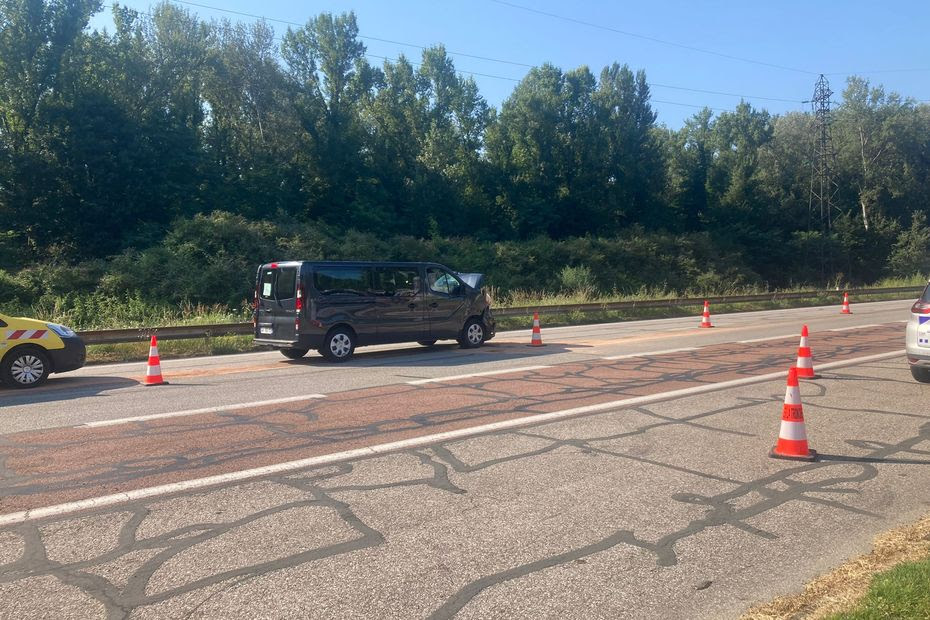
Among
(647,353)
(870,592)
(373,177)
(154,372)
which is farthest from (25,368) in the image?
(373,177)

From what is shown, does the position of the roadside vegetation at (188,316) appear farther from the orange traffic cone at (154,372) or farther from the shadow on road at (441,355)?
the orange traffic cone at (154,372)

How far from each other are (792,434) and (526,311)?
19082 mm

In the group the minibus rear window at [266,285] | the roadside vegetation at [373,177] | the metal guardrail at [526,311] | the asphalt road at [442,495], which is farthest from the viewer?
the roadside vegetation at [373,177]

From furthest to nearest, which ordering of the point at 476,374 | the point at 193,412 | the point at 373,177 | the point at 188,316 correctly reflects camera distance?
the point at 373,177
the point at 188,316
the point at 476,374
the point at 193,412

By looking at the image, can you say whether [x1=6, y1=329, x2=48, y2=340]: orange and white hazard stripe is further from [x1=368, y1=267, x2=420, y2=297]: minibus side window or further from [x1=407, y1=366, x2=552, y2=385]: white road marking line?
[x1=368, y1=267, x2=420, y2=297]: minibus side window

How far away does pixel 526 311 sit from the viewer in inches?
1013

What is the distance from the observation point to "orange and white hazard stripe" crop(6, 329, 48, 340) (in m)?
10.9

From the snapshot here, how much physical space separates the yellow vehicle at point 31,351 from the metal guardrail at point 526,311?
4486 millimetres

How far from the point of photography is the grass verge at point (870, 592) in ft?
11.5

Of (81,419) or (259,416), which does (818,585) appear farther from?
(81,419)

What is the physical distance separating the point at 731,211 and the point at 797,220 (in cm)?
820

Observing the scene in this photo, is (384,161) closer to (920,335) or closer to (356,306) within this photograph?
(356,306)

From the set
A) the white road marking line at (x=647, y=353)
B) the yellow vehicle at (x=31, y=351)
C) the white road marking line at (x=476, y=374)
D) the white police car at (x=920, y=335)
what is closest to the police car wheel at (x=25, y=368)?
the yellow vehicle at (x=31, y=351)

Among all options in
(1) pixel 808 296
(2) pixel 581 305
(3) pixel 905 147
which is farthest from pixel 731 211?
(2) pixel 581 305
